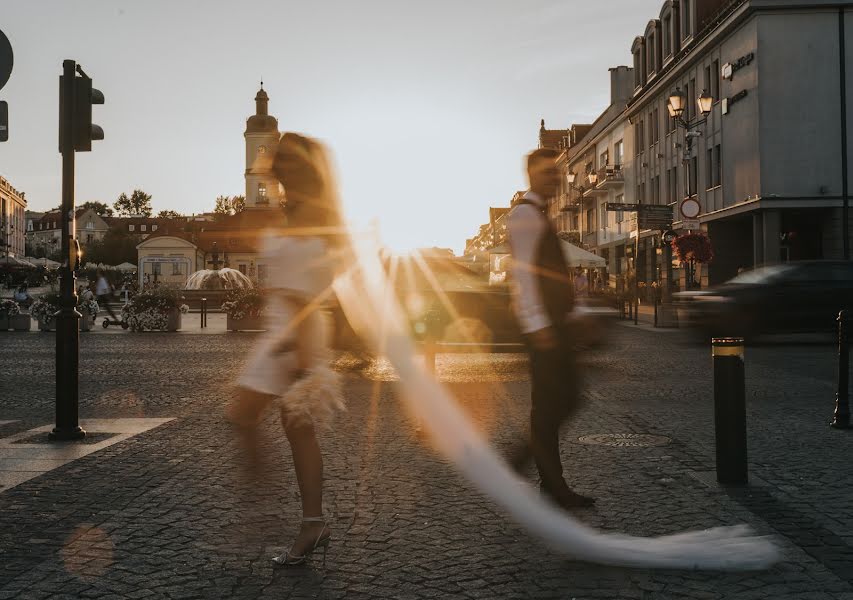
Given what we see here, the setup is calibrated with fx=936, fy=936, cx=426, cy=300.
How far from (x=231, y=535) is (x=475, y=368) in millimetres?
9708

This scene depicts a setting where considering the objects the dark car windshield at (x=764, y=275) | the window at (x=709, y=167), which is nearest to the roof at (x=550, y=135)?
the window at (x=709, y=167)

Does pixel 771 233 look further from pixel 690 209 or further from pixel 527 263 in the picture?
pixel 527 263

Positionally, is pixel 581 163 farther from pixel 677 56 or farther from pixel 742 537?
pixel 742 537

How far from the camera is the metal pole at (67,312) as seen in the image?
7.40m

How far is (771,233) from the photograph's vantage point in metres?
31.0

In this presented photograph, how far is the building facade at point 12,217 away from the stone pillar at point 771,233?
252 feet

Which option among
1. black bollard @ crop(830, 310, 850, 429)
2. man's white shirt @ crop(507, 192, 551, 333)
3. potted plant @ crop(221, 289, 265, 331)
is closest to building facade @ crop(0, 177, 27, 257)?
potted plant @ crop(221, 289, 265, 331)

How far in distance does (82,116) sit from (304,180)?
4193 mm

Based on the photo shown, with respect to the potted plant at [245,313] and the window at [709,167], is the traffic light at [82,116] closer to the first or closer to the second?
the potted plant at [245,313]

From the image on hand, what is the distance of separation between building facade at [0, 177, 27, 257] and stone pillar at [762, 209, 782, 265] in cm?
7687

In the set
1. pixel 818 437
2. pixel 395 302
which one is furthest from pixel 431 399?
pixel 818 437

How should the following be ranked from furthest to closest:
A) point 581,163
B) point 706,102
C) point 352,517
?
1. point 581,163
2. point 706,102
3. point 352,517

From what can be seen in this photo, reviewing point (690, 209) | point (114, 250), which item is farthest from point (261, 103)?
point (690, 209)

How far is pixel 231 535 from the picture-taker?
15.0 feet
